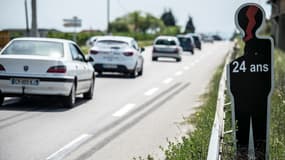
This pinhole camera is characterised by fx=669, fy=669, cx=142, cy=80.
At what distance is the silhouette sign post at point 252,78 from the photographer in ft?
24.2

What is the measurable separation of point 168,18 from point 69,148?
164 m

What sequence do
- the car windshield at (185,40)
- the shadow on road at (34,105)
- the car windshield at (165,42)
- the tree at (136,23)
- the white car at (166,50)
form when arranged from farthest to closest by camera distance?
the tree at (136,23), the car windshield at (185,40), the car windshield at (165,42), the white car at (166,50), the shadow on road at (34,105)

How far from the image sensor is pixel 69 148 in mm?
9109

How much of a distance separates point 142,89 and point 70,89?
6205mm

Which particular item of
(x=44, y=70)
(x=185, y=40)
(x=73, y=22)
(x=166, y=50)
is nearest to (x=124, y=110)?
(x=44, y=70)

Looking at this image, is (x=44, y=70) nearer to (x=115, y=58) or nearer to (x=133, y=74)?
(x=115, y=58)

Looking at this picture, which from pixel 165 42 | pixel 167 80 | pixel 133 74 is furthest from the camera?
pixel 165 42

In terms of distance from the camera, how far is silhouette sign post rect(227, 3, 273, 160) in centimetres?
736

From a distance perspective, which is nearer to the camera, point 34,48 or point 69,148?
point 69,148

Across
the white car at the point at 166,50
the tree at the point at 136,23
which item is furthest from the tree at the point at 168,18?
the white car at the point at 166,50

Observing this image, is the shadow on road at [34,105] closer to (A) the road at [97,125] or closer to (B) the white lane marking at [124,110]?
(A) the road at [97,125]

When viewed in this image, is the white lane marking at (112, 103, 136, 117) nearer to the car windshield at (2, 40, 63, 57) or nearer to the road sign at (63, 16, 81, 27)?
the car windshield at (2, 40, 63, 57)

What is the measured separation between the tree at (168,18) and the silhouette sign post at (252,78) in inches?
6406

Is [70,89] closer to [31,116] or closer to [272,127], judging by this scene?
[31,116]
